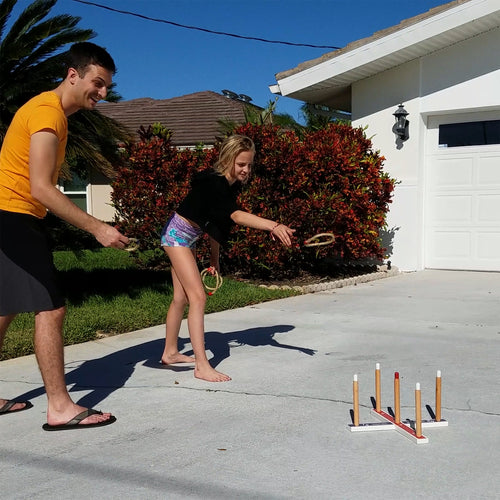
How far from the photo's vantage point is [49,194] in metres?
3.39

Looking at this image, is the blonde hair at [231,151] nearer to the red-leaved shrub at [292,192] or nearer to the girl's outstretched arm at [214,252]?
the girl's outstretched arm at [214,252]

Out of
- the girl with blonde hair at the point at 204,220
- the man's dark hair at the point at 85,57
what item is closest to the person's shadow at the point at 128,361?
the girl with blonde hair at the point at 204,220

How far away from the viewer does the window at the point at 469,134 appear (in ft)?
34.8

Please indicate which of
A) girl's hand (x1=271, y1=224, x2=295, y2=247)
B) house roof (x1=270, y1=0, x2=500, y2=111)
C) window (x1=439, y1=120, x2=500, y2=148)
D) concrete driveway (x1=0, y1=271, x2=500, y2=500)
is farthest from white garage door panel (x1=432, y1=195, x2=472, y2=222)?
girl's hand (x1=271, y1=224, x2=295, y2=247)

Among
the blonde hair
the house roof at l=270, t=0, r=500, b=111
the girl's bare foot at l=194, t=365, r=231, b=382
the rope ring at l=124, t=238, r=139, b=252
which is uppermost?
the house roof at l=270, t=0, r=500, b=111

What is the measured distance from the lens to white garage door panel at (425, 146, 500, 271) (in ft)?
34.8

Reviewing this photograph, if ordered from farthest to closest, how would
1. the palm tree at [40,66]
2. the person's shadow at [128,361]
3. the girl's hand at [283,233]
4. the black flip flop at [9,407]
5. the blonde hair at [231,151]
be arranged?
the palm tree at [40,66] < the blonde hair at [231,151] < the person's shadow at [128,361] < the girl's hand at [283,233] < the black flip flop at [9,407]

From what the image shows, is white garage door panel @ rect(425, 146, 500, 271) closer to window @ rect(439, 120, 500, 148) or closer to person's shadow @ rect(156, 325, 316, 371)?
window @ rect(439, 120, 500, 148)

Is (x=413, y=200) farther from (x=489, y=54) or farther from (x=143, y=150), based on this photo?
(x=143, y=150)

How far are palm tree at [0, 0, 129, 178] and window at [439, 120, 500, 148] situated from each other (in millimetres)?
5803

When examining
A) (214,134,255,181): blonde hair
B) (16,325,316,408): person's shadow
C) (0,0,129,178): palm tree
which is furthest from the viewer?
(0,0,129,178): palm tree

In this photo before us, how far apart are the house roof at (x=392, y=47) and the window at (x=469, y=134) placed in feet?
4.34

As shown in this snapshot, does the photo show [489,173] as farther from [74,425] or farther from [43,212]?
[74,425]

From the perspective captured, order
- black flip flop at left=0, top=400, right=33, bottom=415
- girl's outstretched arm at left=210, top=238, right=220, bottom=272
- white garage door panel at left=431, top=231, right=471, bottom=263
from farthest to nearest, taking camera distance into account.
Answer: white garage door panel at left=431, top=231, right=471, bottom=263 → girl's outstretched arm at left=210, top=238, right=220, bottom=272 → black flip flop at left=0, top=400, right=33, bottom=415
